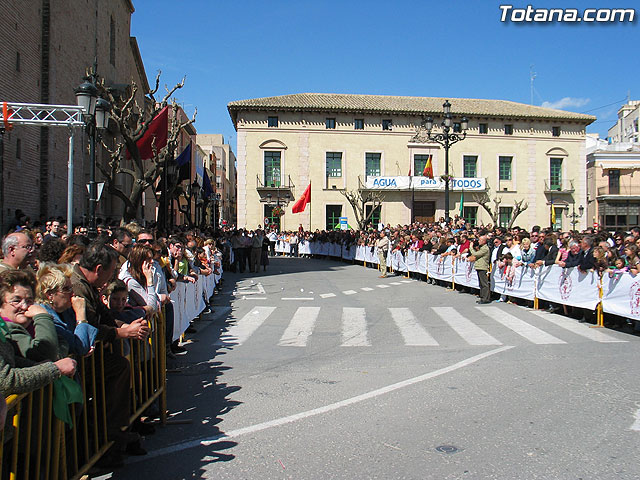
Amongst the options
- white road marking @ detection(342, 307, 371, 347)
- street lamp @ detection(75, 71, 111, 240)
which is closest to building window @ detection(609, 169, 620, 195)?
white road marking @ detection(342, 307, 371, 347)

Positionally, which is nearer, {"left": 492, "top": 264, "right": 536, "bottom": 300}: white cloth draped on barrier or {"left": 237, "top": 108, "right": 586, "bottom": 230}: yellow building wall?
{"left": 492, "top": 264, "right": 536, "bottom": 300}: white cloth draped on barrier

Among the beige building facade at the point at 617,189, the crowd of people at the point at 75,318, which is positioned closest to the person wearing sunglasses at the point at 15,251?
the crowd of people at the point at 75,318

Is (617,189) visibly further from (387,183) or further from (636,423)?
(636,423)

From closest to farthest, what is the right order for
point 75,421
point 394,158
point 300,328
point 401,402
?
point 75,421 → point 401,402 → point 300,328 → point 394,158

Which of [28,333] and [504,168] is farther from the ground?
[504,168]

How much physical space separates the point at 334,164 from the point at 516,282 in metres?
35.2

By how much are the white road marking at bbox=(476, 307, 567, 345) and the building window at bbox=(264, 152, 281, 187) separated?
116ft

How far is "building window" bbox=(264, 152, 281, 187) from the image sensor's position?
47.2 metres

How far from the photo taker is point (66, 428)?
11.9 ft

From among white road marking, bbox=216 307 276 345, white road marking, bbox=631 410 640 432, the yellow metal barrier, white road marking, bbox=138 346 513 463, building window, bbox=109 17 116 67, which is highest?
building window, bbox=109 17 116 67

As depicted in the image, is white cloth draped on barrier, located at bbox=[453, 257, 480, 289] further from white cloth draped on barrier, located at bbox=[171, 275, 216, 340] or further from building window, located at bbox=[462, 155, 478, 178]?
building window, located at bbox=[462, 155, 478, 178]

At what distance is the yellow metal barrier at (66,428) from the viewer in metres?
2.94

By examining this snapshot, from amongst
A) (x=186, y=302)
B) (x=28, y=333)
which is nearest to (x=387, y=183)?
(x=186, y=302)

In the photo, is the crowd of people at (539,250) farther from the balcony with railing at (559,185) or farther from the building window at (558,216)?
the building window at (558,216)
